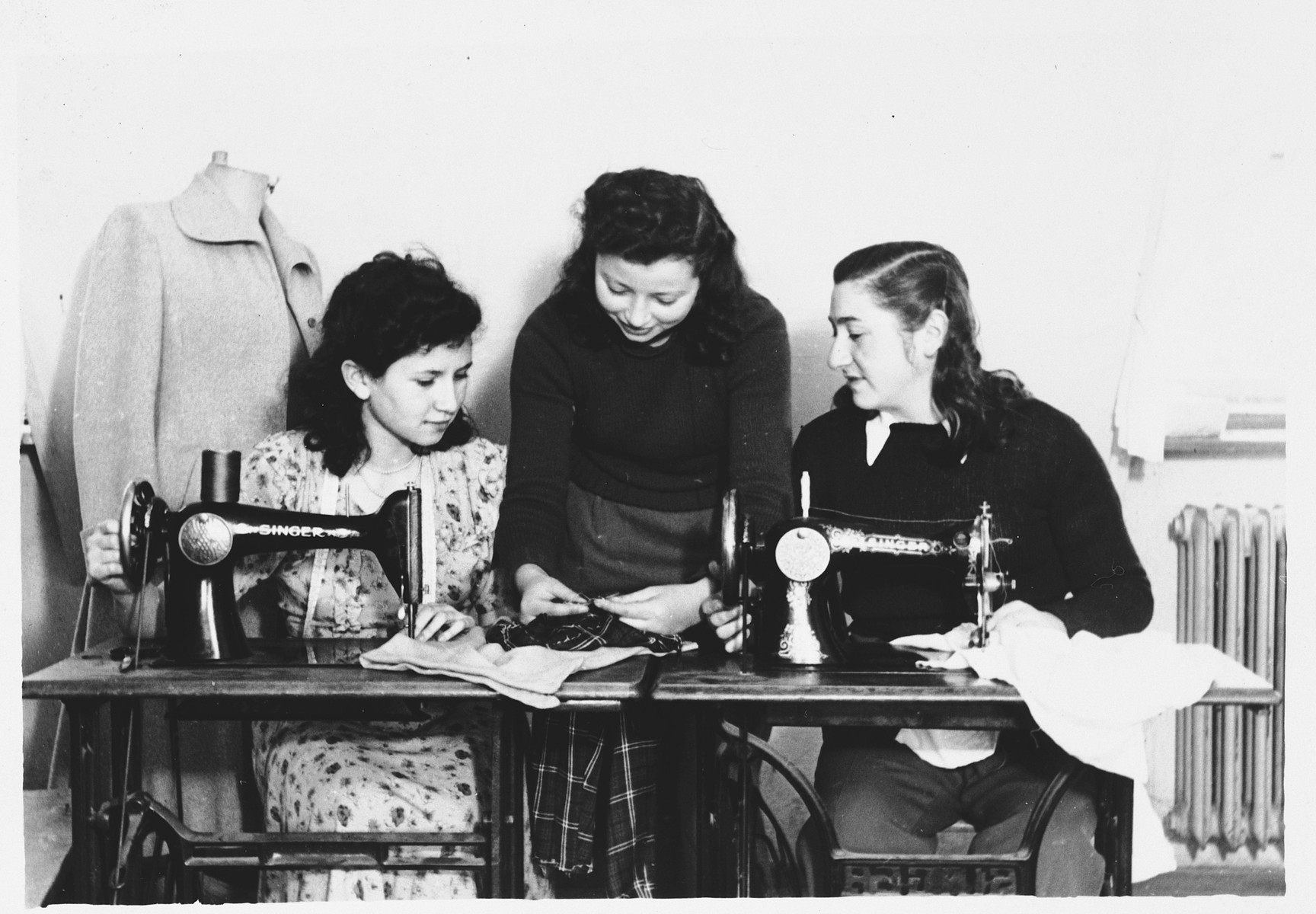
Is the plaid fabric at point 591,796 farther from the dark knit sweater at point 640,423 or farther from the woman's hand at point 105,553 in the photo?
the woman's hand at point 105,553

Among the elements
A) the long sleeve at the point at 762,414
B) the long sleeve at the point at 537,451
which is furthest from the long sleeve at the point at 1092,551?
the long sleeve at the point at 537,451

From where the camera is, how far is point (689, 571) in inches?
99.7

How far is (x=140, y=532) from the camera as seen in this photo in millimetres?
2008

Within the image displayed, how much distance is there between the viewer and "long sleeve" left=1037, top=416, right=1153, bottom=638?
7.09 feet

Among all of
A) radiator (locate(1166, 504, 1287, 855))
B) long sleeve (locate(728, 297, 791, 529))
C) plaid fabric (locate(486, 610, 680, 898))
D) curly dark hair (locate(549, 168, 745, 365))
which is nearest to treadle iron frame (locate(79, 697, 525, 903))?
→ plaid fabric (locate(486, 610, 680, 898))

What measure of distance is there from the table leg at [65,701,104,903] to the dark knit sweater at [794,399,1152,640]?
1.24m

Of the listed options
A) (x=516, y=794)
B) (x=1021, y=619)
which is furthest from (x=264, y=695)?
(x=1021, y=619)

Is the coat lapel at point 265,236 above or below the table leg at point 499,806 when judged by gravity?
above

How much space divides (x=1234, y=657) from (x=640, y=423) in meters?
1.33

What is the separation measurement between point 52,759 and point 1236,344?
8.55 feet

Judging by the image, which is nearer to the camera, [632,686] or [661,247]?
[632,686]

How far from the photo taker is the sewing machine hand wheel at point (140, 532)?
78.0 inches

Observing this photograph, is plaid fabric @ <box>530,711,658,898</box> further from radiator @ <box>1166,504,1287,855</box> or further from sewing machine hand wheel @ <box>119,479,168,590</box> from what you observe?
radiator @ <box>1166,504,1287,855</box>

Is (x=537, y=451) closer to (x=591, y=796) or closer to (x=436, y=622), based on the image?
(x=436, y=622)
